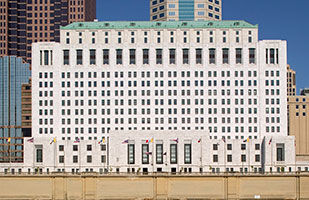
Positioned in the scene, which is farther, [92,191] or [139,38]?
[139,38]

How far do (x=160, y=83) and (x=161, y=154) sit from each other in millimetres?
26308

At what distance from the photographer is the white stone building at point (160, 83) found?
606ft

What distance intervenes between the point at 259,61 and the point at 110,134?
2205 inches

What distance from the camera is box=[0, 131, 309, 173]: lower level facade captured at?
17175cm

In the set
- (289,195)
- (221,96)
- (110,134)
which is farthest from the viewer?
(221,96)

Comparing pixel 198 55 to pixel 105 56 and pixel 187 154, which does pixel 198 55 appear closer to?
pixel 105 56

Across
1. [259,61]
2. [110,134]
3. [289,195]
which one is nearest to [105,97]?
[110,134]

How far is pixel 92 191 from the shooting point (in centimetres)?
13638

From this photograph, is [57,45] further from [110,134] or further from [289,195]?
[289,195]

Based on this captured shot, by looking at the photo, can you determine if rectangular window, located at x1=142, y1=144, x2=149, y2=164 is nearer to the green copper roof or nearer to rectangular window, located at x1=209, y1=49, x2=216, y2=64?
rectangular window, located at x1=209, y1=49, x2=216, y2=64

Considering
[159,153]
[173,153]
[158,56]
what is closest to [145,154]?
[159,153]

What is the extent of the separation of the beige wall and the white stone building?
148 feet

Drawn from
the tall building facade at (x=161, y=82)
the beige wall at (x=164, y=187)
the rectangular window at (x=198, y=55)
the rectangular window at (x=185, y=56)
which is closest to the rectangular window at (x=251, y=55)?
the tall building facade at (x=161, y=82)

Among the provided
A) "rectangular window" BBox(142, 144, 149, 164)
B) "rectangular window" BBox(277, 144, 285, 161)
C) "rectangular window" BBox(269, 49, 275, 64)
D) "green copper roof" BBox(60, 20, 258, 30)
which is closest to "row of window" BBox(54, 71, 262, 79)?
"rectangular window" BBox(269, 49, 275, 64)
